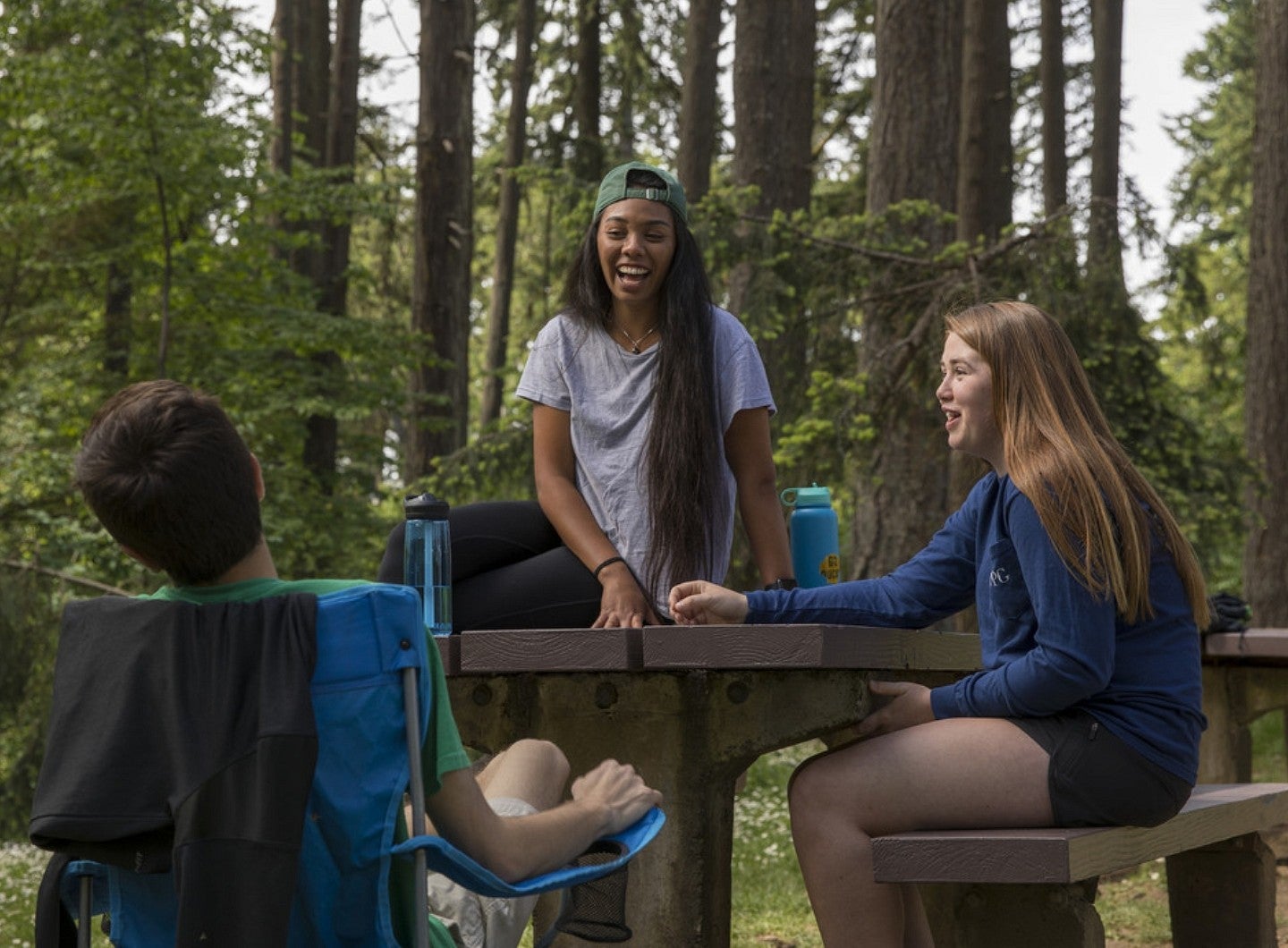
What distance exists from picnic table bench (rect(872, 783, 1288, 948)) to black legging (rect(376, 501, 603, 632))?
1028mm

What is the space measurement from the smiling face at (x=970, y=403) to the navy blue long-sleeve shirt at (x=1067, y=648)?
→ 72mm

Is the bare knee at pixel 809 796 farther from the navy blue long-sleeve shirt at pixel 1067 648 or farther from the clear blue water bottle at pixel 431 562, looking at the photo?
the clear blue water bottle at pixel 431 562

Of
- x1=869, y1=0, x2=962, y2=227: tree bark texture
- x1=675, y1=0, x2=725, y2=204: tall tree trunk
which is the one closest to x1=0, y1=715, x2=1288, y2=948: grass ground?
x1=869, y1=0, x2=962, y2=227: tree bark texture

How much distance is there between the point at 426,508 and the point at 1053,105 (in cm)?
1516

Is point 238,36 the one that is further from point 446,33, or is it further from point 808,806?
point 808,806

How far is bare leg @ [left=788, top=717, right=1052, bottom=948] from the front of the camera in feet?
9.55

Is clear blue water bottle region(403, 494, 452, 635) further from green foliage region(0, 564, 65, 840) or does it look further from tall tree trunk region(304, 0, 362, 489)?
tall tree trunk region(304, 0, 362, 489)

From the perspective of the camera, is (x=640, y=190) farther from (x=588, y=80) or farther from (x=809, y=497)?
(x=588, y=80)

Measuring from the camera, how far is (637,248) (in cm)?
408

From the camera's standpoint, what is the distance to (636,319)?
13.6 ft

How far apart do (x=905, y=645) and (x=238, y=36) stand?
10.2m

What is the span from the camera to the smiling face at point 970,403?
3.22 meters

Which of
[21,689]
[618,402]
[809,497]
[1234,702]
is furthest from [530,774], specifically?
[21,689]

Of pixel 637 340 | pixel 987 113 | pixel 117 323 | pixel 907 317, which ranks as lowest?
pixel 637 340
